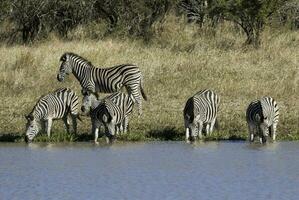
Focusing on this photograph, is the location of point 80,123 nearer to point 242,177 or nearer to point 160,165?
point 160,165

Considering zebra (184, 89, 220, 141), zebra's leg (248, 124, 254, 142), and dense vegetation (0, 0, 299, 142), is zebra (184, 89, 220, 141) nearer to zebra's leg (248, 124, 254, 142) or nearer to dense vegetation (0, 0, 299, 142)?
dense vegetation (0, 0, 299, 142)

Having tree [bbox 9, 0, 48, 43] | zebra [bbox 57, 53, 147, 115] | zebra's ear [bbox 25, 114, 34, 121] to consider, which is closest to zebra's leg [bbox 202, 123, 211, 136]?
zebra [bbox 57, 53, 147, 115]

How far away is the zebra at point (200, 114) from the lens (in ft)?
67.3

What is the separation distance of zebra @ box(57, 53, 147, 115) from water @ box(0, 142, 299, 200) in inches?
145

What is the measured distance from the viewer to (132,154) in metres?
19.0

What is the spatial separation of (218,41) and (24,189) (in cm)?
1547

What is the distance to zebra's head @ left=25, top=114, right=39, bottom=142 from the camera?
20769mm

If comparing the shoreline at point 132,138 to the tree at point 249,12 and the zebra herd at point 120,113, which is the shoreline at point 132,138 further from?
the tree at point 249,12

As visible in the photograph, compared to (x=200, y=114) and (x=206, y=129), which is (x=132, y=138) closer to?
(x=200, y=114)

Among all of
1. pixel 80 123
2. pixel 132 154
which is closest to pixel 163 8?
pixel 80 123

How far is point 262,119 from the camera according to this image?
20234mm

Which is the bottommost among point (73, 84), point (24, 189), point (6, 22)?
point (24, 189)

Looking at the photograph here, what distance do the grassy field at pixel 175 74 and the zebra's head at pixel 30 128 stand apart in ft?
0.75

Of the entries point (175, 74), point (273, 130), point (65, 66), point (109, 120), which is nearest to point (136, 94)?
point (65, 66)
